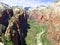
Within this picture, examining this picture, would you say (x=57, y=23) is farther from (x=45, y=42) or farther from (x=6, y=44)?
(x=6, y=44)

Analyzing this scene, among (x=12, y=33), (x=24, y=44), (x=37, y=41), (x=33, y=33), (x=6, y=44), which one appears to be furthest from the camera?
(x=33, y=33)

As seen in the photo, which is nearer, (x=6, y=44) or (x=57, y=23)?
(x=6, y=44)

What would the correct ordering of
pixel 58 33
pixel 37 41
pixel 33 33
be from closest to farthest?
1. pixel 58 33
2. pixel 37 41
3. pixel 33 33

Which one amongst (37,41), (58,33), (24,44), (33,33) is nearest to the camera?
(58,33)

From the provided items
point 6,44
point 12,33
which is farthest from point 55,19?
point 6,44

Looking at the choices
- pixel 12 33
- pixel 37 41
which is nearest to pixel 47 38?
pixel 37 41

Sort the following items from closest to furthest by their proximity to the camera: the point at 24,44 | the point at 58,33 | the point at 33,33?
the point at 58,33
the point at 24,44
the point at 33,33

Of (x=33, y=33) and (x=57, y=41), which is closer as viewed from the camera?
(x=57, y=41)

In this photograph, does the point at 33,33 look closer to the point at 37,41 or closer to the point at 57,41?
the point at 37,41

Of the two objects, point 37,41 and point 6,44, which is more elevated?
point 6,44
